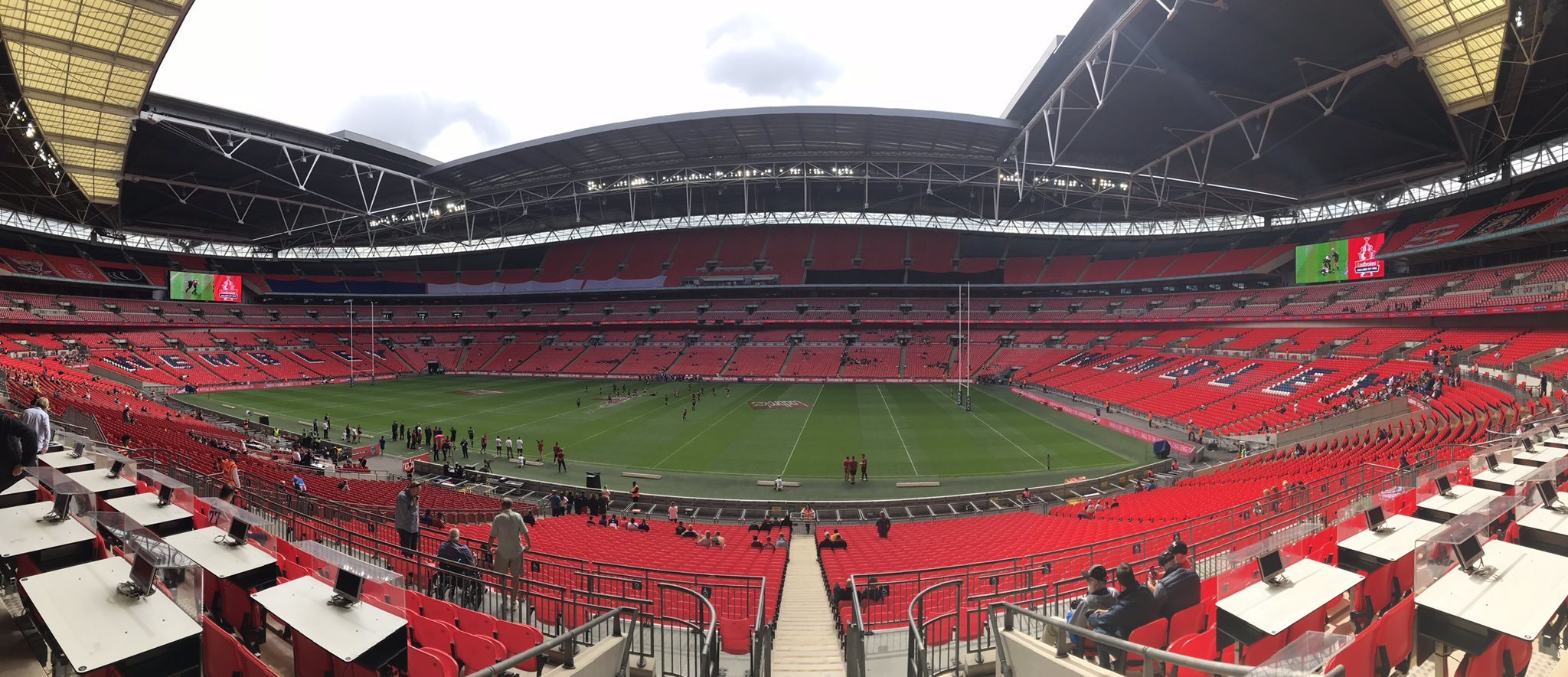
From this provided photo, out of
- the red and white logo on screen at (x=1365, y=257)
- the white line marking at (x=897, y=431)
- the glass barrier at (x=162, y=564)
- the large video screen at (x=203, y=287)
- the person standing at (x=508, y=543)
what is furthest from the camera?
the large video screen at (x=203, y=287)

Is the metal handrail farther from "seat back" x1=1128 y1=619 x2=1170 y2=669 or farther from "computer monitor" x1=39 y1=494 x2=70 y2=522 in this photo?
"computer monitor" x1=39 y1=494 x2=70 y2=522

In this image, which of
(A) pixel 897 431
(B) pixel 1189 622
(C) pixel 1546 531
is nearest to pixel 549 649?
(B) pixel 1189 622

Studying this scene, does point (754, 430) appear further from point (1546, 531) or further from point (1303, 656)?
point (1303, 656)

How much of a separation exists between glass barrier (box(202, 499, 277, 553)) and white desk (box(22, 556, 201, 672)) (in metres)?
1.24

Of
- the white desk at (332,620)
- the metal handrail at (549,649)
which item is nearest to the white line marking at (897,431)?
the metal handrail at (549,649)

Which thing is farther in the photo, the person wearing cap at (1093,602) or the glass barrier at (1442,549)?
the person wearing cap at (1093,602)

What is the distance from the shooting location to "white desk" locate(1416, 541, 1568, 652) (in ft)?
11.9

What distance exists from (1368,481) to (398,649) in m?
14.1

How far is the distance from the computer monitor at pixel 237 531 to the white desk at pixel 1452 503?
11.4 meters

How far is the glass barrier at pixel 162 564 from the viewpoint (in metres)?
3.88

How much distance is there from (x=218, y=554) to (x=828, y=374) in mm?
49468

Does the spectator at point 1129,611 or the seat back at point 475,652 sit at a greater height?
the spectator at point 1129,611

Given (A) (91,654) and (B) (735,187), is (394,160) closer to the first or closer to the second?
(B) (735,187)

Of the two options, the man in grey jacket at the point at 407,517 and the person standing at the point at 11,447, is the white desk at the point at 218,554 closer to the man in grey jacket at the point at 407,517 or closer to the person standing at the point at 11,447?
the person standing at the point at 11,447
